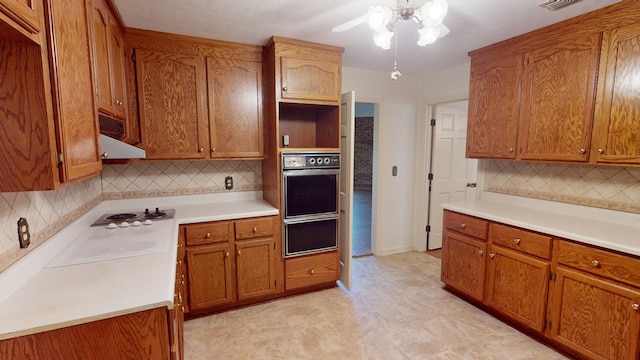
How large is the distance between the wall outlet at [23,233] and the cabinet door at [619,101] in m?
3.36

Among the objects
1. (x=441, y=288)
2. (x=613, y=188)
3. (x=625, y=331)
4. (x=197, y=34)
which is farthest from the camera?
(x=441, y=288)

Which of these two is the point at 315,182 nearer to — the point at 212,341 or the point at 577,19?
the point at 212,341

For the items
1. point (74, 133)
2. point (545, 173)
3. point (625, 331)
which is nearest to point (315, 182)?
point (74, 133)

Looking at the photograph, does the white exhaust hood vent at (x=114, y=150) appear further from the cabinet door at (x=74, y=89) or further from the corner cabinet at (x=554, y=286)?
the corner cabinet at (x=554, y=286)

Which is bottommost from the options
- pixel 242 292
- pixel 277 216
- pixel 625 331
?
pixel 242 292

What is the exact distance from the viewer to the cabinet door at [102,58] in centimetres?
159

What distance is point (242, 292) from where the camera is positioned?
2641mm

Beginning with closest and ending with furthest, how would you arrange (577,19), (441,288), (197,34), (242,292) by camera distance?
(577,19) < (197,34) < (242,292) < (441,288)

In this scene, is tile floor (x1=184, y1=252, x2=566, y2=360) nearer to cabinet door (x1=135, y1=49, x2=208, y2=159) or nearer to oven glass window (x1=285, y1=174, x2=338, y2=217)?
oven glass window (x1=285, y1=174, x2=338, y2=217)

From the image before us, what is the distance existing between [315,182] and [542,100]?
1960mm

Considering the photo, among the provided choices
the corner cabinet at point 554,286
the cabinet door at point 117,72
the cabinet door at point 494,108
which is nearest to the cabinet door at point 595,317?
the corner cabinet at point 554,286

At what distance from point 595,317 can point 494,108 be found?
67.4 inches

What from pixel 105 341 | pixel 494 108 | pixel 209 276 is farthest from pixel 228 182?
pixel 494 108

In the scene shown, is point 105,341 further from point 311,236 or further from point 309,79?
point 309,79
